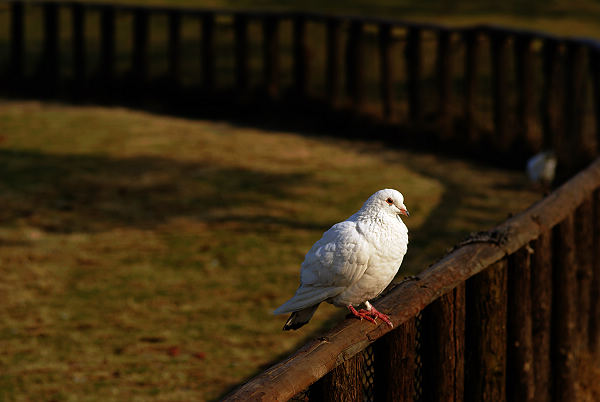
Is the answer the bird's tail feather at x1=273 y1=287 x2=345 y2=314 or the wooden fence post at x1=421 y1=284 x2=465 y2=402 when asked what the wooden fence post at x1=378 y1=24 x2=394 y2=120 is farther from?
the bird's tail feather at x1=273 y1=287 x2=345 y2=314

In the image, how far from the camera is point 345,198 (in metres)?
9.70

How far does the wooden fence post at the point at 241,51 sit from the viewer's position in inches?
557

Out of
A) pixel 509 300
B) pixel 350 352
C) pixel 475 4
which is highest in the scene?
pixel 350 352

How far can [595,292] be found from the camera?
227 inches

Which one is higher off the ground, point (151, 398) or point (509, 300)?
point (509, 300)

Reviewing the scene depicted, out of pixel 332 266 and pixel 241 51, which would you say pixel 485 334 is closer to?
pixel 332 266

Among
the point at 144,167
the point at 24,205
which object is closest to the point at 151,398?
the point at 24,205

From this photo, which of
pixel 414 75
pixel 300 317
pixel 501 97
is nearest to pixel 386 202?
pixel 300 317

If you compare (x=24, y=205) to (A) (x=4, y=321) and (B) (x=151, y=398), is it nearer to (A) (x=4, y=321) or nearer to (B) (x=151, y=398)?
(A) (x=4, y=321)

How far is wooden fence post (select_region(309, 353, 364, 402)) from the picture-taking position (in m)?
3.15

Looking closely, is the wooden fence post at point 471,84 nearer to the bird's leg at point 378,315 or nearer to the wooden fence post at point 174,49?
the wooden fence post at point 174,49

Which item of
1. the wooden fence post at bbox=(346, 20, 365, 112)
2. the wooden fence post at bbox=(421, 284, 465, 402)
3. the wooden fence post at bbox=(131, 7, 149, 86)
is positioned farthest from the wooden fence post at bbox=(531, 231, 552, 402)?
the wooden fence post at bbox=(131, 7, 149, 86)

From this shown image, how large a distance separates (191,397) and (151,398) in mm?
244

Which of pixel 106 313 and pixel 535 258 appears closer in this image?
pixel 535 258
